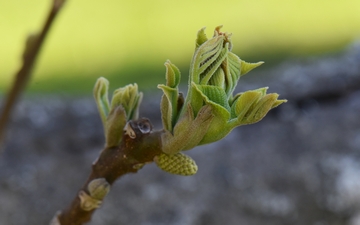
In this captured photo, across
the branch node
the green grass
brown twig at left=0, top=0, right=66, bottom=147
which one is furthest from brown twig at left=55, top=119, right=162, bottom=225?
the green grass

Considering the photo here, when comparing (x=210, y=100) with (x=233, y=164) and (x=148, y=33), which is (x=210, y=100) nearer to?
(x=233, y=164)

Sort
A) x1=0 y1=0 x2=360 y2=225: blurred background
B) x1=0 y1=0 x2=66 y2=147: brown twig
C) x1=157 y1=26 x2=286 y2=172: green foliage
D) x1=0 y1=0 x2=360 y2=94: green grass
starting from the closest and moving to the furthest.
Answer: x1=157 y1=26 x2=286 y2=172: green foliage < x1=0 y1=0 x2=66 y2=147: brown twig < x1=0 y1=0 x2=360 y2=225: blurred background < x1=0 y1=0 x2=360 y2=94: green grass

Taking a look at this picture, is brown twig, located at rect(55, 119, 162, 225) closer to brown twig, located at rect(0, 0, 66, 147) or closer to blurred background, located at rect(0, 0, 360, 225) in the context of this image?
brown twig, located at rect(0, 0, 66, 147)

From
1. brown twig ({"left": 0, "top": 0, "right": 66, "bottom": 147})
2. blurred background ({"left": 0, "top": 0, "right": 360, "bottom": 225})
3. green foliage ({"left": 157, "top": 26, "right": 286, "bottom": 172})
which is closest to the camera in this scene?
green foliage ({"left": 157, "top": 26, "right": 286, "bottom": 172})

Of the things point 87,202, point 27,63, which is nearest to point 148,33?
point 27,63

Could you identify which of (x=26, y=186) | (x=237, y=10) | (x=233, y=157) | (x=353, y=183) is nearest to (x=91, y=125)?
(x=26, y=186)

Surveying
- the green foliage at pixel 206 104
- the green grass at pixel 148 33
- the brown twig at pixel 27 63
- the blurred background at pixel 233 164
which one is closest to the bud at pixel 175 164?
the green foliage at pixel 206 104
